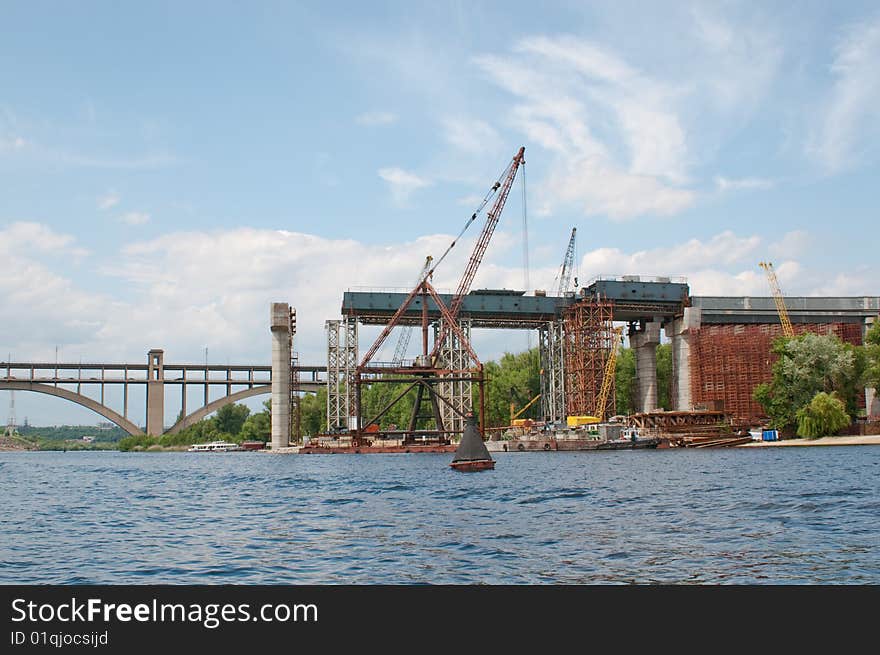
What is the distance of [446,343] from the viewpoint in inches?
5586

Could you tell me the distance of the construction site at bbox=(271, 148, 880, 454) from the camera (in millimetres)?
132750

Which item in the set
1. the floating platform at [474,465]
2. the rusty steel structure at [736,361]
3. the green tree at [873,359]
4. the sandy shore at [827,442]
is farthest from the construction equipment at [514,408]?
the floating platform at [474,465]

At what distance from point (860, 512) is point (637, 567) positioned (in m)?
13.8

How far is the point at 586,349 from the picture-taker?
140m

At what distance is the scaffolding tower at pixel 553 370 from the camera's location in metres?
145

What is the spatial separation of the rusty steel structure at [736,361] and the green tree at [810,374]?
19.8 m

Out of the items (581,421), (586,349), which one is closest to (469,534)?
(581,421)

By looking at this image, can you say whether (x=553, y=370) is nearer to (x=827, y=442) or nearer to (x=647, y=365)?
(x=647, y=365)

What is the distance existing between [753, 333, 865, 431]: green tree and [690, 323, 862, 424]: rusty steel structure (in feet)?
65.1

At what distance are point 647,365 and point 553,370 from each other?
16.9 m

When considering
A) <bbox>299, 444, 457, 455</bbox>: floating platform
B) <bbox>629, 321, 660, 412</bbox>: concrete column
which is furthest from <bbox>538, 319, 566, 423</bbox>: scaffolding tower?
<bbox>299, 444, 457, 455</bbox>: floating platform
